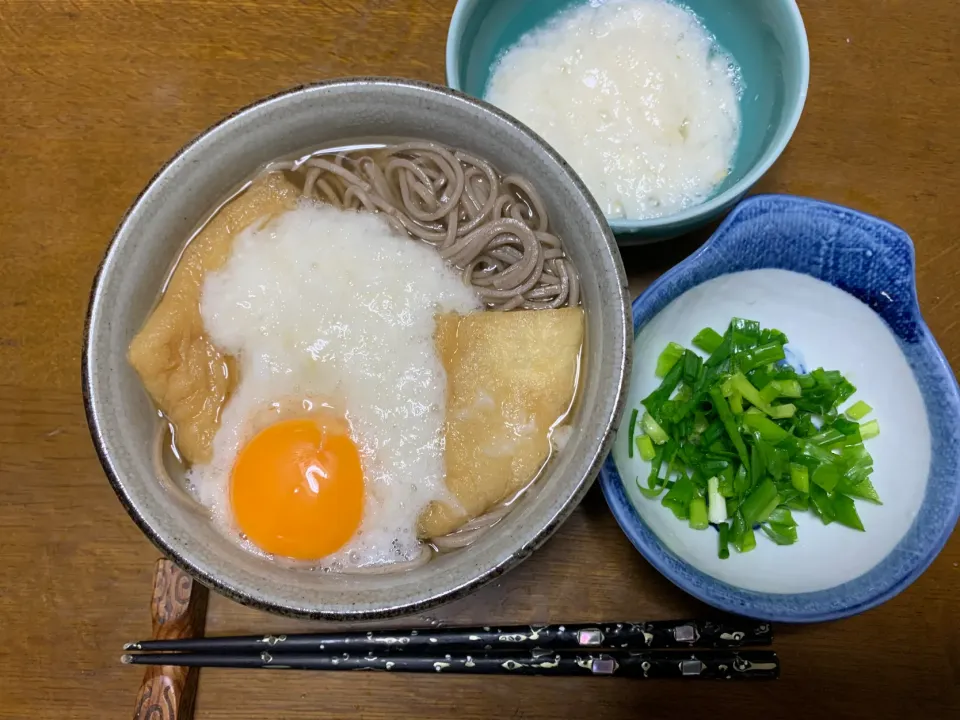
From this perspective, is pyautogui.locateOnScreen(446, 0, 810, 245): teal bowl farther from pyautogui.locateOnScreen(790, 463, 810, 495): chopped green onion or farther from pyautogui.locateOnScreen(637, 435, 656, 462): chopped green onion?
pyautogui.locateOnScreen(790, 463, 810, 495): chopped green onion

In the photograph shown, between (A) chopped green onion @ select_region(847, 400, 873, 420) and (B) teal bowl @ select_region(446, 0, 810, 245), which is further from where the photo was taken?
(A) chopped green onion @ select_region(847, 400, 873, 420)

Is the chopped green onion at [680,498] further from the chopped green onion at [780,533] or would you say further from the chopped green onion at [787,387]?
the chopped green onion at [787,387]

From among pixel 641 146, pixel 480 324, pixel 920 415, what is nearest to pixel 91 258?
pixel 480 324

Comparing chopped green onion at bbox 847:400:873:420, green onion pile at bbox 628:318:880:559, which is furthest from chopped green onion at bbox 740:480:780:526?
chopped green onion at bbox 847:400:873:420

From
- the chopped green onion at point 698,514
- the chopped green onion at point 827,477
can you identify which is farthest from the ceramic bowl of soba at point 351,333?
the chopped green onion at point 827,477

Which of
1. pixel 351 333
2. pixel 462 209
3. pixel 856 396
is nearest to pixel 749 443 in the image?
pixel 856 396

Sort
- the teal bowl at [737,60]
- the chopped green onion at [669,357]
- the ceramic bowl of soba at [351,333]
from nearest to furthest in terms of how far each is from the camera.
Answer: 1. the ceramic bowl of soba at [351,333]
2. the teal bowl at [737,60]
3. the chopped green onion at [669,357]

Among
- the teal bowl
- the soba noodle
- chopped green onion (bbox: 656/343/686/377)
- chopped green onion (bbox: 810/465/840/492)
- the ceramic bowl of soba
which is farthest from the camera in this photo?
chopped green onion (bbox: 656/343/686/377)

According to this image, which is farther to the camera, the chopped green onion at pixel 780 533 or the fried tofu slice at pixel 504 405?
the chopped green onion at pixel 780 533

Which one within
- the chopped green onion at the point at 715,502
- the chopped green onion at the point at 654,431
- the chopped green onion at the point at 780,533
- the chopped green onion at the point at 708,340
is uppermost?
the chopped green onion at the point at 708,340
